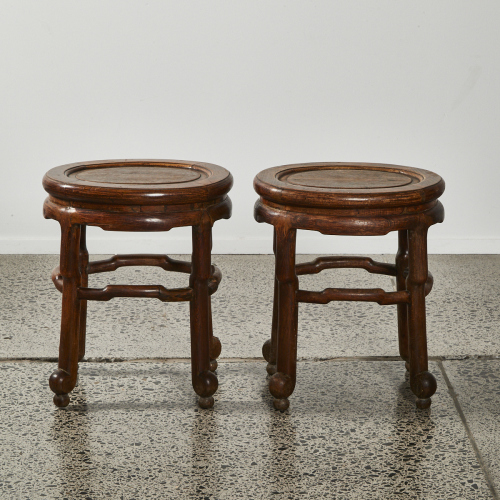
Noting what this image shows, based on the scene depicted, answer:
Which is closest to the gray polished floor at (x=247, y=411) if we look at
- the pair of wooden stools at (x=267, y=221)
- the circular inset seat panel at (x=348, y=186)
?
the pair of wooden stools at (x=267, y=221)

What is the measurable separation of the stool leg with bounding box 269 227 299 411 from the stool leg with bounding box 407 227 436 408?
326mm

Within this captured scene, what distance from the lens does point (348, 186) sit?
2035 millimetres

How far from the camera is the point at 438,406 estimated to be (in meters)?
2.21

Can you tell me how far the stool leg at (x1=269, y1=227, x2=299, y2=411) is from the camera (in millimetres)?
2051

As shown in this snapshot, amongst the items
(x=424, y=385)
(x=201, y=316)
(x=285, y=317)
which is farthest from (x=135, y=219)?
(x=424, y=385)

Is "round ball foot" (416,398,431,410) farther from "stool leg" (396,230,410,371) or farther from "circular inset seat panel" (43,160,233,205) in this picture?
"circular inset seat panel" (43,160,233,205)

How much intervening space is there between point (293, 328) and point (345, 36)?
2082 mm

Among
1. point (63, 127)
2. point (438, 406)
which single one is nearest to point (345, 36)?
point (63, 127)

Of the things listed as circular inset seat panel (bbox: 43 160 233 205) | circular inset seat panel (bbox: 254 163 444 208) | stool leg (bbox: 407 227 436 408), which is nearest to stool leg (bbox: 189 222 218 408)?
circular inset seat panel (bbox: 43 160 233 205)

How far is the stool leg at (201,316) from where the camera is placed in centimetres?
207

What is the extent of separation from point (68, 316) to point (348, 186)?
869 mm

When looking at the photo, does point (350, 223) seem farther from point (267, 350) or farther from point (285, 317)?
point (267, 350)

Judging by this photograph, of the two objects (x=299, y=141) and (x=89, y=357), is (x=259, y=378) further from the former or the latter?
(x=299, y=141)

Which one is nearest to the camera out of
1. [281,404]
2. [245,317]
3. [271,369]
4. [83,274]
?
[281,404]
